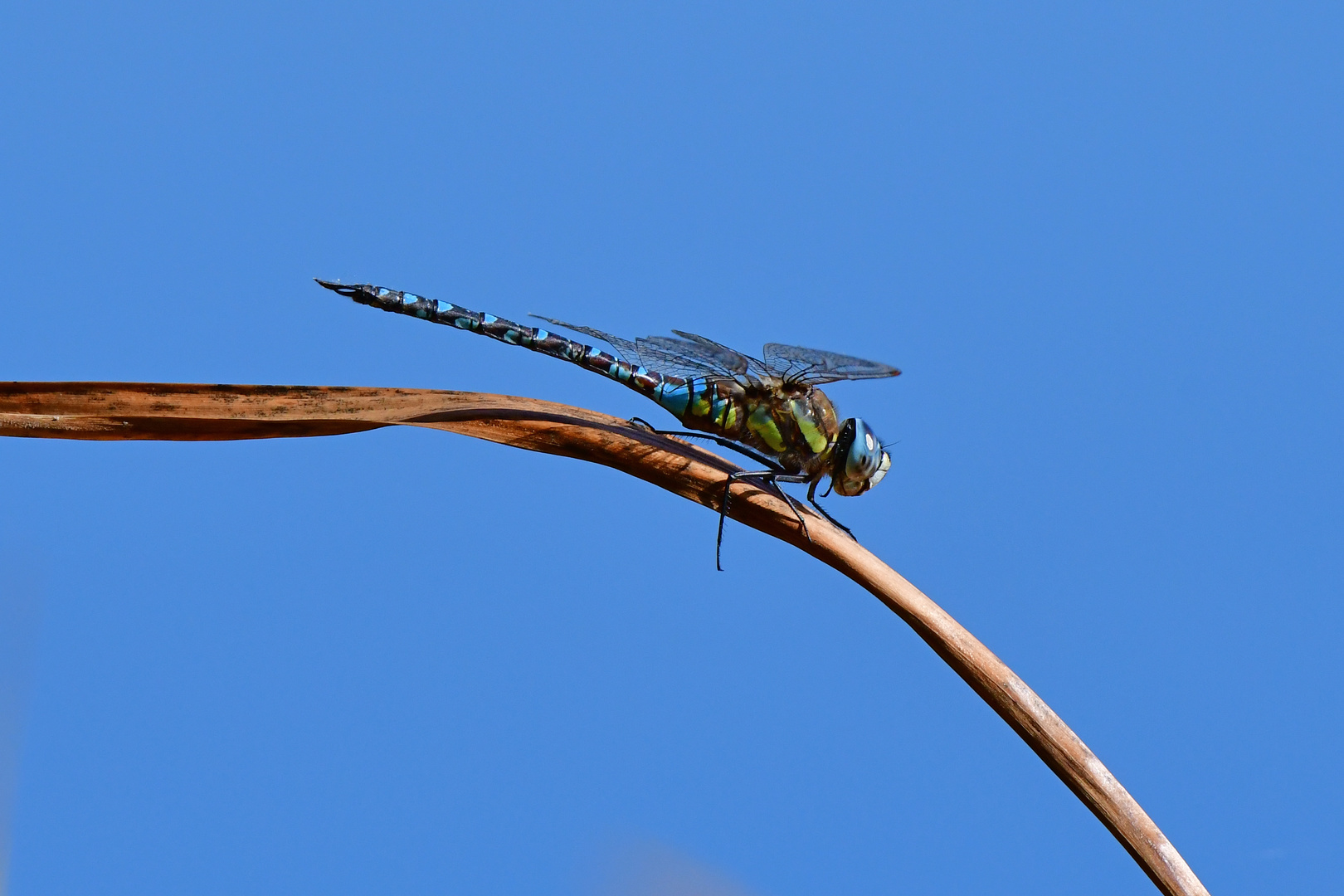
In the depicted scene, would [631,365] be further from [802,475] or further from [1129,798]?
[1129,798]

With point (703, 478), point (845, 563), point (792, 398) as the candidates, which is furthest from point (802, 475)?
point (845, 563)

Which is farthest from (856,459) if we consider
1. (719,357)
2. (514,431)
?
(514,431)

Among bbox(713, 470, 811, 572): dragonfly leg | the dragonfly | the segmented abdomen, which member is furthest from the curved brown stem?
the segmented abdomen

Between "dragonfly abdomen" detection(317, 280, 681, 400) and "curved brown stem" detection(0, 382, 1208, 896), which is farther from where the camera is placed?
"dragonfly abdomen" detection(317, 280, 681, 400)

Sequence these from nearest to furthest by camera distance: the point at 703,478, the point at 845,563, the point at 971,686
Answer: the point at 971,686 < the point at 845,563 < the point at 703,478

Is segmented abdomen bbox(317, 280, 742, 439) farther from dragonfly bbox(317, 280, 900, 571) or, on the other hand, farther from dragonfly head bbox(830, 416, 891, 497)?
dragonfly head bbox(830, 416, 891, 497)

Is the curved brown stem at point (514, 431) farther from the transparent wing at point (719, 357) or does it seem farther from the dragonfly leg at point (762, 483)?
the transparent wing at point (719, 357)
